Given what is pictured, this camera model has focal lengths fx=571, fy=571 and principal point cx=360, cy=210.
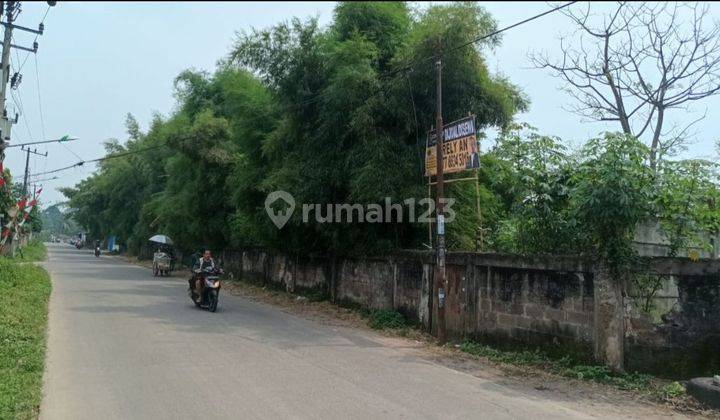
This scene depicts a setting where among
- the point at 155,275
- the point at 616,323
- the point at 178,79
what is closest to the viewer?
the point at 616,323

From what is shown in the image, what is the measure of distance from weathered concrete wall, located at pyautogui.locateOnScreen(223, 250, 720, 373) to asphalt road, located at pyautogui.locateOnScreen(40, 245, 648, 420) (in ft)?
5.15

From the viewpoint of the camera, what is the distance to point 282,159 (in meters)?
16.6

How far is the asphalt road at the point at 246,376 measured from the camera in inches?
241

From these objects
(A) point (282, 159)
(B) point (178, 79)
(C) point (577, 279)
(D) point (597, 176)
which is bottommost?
(C) point (577, 279)

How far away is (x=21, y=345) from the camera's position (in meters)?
8.91

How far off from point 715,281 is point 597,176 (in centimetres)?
212

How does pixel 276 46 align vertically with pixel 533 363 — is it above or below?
above

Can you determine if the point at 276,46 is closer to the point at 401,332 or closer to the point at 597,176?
the point at 401,332

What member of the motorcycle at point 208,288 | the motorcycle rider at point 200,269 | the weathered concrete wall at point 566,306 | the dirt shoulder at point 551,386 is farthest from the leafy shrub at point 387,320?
the motorcycle rider at point 200,269

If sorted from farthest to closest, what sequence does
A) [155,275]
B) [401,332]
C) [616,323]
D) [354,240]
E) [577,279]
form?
[155,275]
[354,240]
[401,332]
[577,279]
[616,323]

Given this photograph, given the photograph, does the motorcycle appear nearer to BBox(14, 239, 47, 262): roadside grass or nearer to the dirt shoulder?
the dirt shoulder

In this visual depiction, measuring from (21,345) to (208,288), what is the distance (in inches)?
243

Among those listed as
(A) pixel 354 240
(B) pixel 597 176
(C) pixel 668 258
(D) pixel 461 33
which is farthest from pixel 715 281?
(A) pixel 354 240

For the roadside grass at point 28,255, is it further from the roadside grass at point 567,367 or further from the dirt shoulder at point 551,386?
the roadside grass at point 567,367
